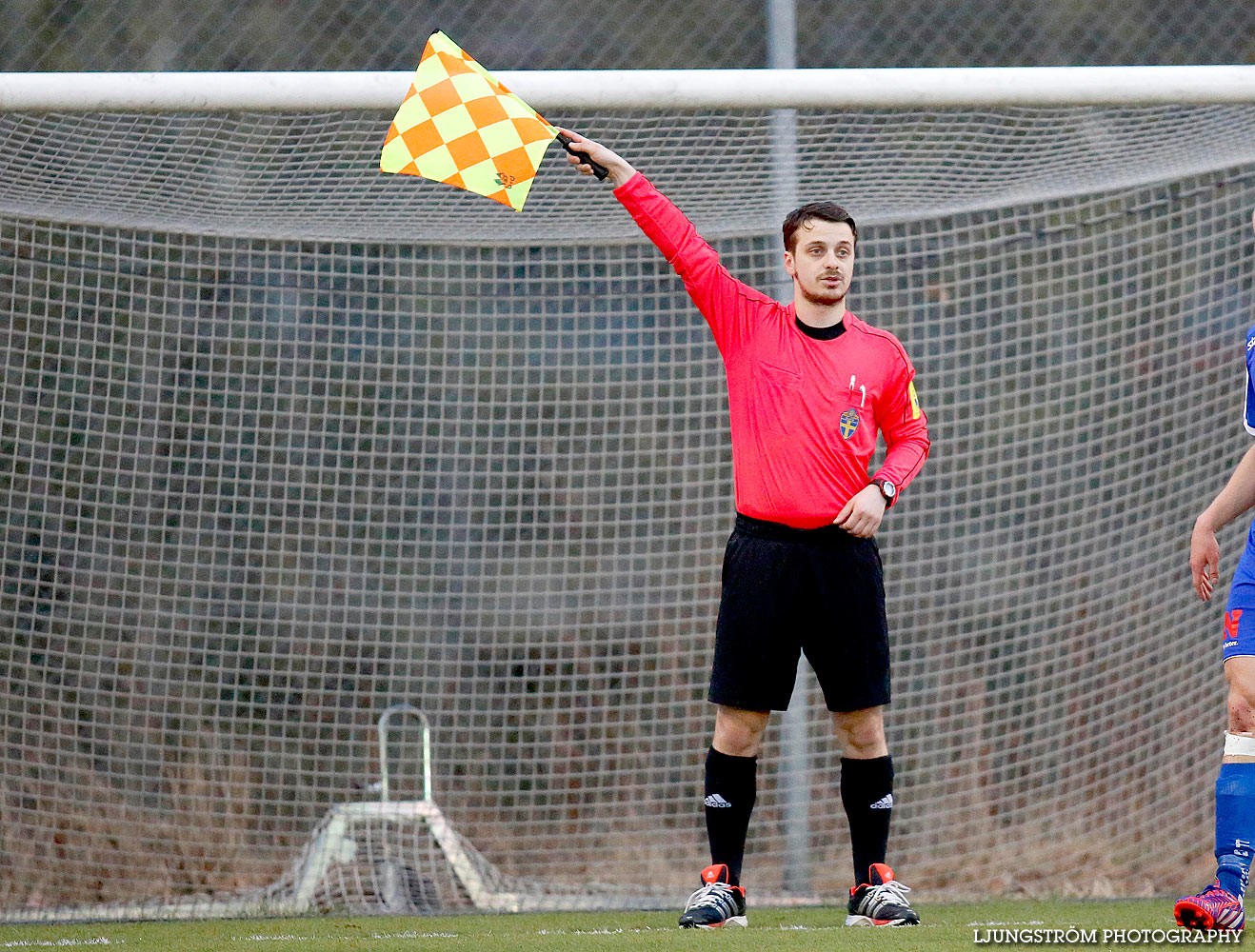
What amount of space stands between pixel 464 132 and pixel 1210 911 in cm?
222

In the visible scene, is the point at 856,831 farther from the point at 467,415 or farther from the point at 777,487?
the point at 467,415

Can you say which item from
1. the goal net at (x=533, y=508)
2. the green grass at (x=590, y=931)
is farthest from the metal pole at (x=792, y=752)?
the green grass at (x=590, y=931)

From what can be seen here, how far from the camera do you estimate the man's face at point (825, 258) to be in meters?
2.85

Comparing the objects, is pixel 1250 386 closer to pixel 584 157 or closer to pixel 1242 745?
pixel 1242 745

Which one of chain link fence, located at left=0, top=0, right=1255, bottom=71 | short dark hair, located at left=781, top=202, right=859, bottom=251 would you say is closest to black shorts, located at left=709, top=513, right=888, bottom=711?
short dark hair, located at left=781, top=202, right=859, bottom=251

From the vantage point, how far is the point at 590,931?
3.37 m

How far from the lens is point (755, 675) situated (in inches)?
110

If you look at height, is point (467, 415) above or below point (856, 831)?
above

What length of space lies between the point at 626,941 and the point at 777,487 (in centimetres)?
105

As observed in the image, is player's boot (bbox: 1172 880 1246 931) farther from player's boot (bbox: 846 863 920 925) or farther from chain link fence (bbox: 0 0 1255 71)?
chain link fence (bbox: 0 0 1255 71)

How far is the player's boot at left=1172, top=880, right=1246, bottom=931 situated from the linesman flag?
198 centimetres

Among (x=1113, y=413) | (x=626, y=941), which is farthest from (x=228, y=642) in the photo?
(x=1113, y=413)

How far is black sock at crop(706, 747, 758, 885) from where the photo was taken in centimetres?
288

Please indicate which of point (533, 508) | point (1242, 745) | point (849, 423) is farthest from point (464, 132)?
point (533, 508)
